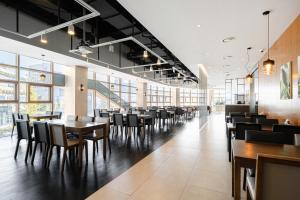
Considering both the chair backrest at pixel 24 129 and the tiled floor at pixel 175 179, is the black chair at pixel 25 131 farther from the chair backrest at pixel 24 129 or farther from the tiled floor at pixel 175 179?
the tiled floor at pixel 175 179

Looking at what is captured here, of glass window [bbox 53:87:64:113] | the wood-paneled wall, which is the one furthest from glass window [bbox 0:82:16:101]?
the wood-paneled wall

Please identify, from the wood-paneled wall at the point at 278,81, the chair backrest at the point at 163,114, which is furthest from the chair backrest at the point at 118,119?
the wood-paneled wall at the point at 278,81

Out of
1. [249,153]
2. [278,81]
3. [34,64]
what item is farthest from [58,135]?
[278,81]

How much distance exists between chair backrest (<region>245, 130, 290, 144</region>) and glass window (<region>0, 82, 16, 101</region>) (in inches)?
298

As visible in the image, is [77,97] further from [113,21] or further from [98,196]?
[98,196]

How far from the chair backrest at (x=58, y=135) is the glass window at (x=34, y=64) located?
16.3 feet

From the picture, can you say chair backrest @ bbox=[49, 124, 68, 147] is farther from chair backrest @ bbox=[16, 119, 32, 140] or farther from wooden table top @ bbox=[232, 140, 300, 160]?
wooden table top @ bbox=[232, 140, 300, 160]

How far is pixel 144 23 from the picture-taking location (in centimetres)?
397

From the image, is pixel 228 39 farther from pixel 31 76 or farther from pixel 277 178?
pixel 31 76

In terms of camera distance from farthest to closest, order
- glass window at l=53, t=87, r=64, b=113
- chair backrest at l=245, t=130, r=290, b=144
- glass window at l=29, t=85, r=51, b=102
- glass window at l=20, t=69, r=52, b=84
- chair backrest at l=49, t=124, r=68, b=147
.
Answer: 1. glass window at l=53, t=87, r=64, b=113
2. glass window at l=29, t=85, r=51, b=102
3. glass window at l=20, t=69, r=52, b=84
4. chair backrest at l=49, t=124, r=68, b=147
5. chair backrest at l=245, t=130, r=290, b=144

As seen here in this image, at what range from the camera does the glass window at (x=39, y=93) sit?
7086mm

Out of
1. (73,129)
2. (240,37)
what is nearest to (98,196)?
(73,129)

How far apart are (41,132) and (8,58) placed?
177 inches

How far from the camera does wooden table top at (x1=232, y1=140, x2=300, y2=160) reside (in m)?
1.72
